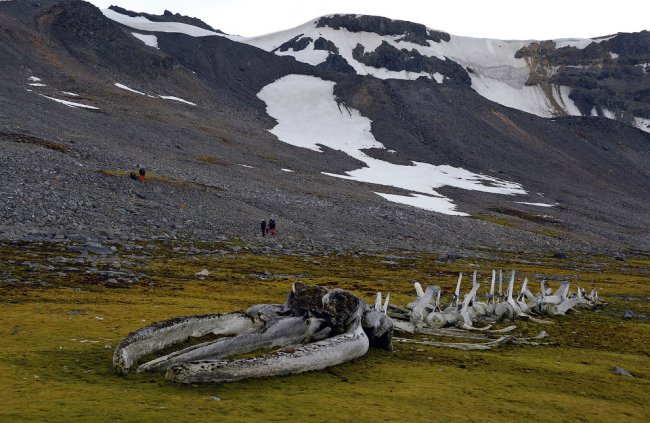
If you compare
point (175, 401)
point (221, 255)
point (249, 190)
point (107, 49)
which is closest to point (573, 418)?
point (175, 401)

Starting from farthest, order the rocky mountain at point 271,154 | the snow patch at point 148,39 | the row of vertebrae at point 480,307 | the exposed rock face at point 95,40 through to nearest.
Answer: the snow patch at point 148,39, the exposed rock face at point 95,40, the rocky mountain at point 271,154, the row of vertebrae at point 480,307

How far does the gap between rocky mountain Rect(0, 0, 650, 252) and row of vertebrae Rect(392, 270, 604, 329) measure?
75.7 feet

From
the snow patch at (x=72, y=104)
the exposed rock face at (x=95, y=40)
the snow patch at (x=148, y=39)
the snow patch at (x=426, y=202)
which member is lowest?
the snow patch at (x=426, y=202)

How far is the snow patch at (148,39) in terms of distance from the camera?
17450 centimetres

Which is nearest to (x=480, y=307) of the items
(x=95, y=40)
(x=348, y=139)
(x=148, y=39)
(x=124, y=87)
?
(x=124, y=87)

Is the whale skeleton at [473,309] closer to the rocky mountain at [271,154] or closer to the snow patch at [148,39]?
the rocky mountain at [271,154]

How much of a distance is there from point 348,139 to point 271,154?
3507 centimetres

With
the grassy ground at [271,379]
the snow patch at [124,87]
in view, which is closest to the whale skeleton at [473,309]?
the grassy ground at [271,379]

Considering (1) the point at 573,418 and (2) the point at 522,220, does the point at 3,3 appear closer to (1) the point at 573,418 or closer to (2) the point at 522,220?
(2) the point at 522,220

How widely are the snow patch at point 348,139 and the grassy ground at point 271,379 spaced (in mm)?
68335

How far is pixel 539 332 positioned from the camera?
19.1m

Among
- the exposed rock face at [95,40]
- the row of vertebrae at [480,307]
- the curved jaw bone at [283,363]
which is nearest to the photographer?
the curved jaw bone at [283,363]

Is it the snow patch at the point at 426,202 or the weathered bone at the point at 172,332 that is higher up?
the snow patch at the point at 426,202

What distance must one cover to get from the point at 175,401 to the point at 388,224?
5748 centimetres
